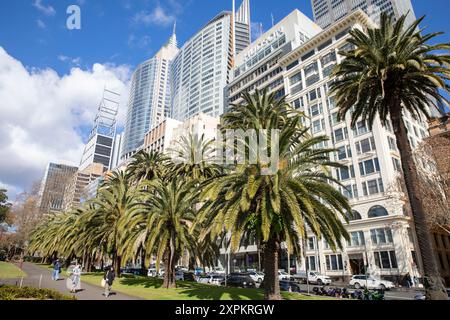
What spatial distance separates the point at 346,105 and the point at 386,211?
31.3m

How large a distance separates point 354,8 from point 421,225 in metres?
187

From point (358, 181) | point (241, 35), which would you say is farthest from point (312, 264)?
point (241, 35)

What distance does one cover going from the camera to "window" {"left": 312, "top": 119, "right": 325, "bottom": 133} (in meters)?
60.0

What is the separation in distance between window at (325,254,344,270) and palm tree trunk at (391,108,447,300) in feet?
114

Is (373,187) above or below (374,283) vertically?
above

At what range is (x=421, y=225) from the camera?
58.1 feet

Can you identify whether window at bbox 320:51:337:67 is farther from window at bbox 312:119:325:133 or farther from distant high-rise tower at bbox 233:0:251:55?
distant high-rise tower at bbox 233:0:251:55

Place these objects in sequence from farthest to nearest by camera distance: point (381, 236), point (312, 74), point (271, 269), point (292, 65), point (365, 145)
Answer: point (292, 65) < point (312, 74) < point (365, 145) < point (381, 236) < point (271, 269)

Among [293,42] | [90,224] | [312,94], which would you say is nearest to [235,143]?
[90,224]

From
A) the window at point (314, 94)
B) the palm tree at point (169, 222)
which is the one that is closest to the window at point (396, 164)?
the window at point (314, 94)

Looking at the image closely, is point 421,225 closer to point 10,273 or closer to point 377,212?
point 377,212

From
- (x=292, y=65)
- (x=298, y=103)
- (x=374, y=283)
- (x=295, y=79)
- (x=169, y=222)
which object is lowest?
(x=374, y=283)

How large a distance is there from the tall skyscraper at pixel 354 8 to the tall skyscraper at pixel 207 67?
50.5 meters
